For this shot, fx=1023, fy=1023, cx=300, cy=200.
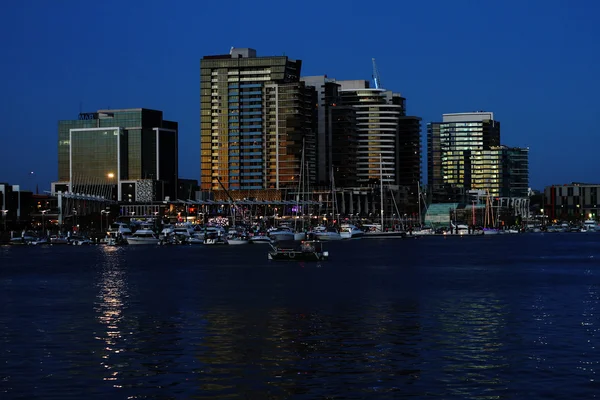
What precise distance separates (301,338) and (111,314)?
59.9 feet

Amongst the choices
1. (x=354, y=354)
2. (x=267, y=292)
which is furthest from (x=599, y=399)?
(x=267, y=292)

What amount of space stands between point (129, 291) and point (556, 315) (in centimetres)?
3896

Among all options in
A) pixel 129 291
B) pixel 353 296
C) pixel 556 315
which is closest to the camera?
pixel 556 315

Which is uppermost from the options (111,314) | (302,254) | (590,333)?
(302,254)

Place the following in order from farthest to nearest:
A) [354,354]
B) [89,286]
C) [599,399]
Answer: [89,286], [354,354], [599,399]

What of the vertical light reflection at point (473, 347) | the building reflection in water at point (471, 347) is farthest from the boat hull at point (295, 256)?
the vertical light reflection at point (473, 347)

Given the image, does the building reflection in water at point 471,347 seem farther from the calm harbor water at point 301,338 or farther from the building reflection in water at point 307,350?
the building reflection in water at point 307,350

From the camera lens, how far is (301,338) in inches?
2100

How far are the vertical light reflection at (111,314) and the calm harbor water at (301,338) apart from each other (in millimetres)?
114

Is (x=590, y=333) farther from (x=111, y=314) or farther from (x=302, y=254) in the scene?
(x=302, y=254)

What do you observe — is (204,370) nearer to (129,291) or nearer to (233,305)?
(233,305)

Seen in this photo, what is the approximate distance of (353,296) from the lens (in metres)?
80.7

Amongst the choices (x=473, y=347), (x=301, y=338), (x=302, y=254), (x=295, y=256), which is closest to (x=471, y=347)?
(x=473, y=347)

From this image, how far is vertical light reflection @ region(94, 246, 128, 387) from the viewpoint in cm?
4496
